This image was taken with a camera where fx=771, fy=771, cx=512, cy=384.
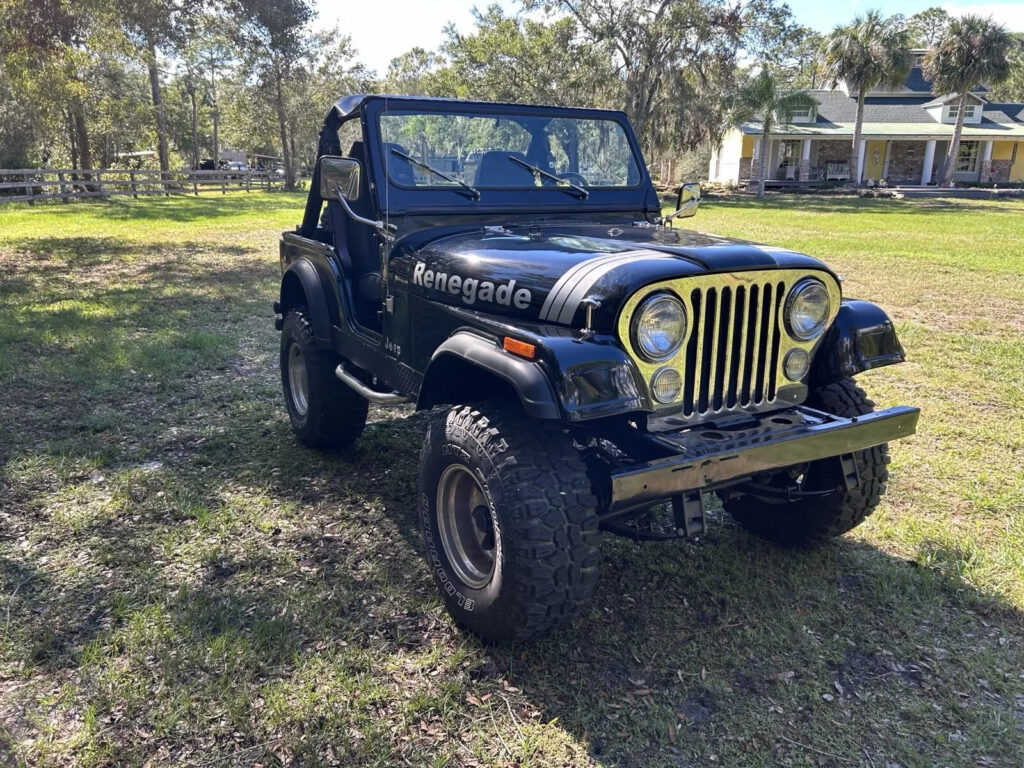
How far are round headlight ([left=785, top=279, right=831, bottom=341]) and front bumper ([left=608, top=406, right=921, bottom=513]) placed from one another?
32 centimetres

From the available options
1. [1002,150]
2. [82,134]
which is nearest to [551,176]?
[82,134]

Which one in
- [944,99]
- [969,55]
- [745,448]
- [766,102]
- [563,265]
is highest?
[969,55]

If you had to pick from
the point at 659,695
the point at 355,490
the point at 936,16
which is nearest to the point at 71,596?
the point at 355,490

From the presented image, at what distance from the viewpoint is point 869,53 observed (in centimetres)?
3197

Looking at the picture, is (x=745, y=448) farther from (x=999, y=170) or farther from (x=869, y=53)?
(x=999, y=170)

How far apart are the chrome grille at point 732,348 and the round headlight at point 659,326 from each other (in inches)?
2.5

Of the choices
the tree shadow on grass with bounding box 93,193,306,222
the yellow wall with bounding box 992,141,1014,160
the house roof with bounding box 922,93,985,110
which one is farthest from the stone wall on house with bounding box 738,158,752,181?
the tree shadow on grass with bounding box 93,193,306,222

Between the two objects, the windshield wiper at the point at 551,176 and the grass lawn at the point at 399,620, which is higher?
Answer: the windshield wiper at the point at 551,176

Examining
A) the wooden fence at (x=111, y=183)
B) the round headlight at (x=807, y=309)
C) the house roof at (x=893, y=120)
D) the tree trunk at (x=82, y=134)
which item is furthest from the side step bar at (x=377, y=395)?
the house roof at (x=893, y=120)

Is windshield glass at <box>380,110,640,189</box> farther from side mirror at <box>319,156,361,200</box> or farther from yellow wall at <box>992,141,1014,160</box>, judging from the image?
yellow wall at <box>992,141,1014,160</box>

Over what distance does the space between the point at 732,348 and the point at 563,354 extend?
0.72m

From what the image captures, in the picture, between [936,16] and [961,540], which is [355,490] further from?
[936,16]

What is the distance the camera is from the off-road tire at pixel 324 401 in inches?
171

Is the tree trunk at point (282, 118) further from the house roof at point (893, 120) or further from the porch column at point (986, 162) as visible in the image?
the porch column at point (986, 162)
